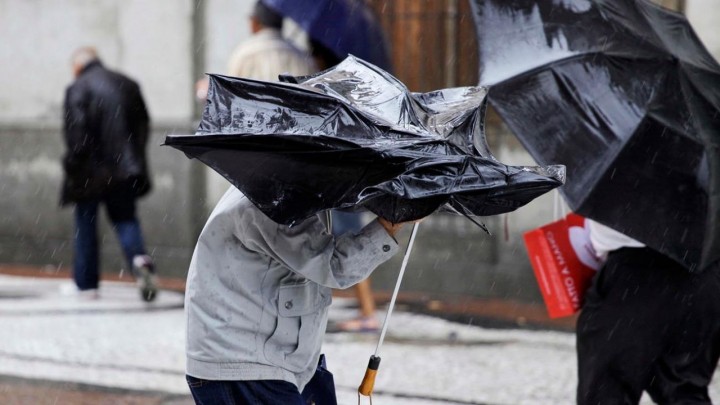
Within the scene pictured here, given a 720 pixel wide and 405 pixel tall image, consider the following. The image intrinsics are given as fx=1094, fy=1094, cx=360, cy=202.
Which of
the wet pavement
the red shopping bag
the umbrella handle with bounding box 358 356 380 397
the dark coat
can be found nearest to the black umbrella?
the red shopping bag

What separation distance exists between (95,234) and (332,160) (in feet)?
20.8

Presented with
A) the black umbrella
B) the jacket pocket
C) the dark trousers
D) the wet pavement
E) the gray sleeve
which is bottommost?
the wet pavement

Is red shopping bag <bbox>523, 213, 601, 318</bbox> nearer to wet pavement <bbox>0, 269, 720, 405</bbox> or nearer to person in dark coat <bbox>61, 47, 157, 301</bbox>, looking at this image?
wet pavement <bbox>0, 269, 720, 405</bbox>

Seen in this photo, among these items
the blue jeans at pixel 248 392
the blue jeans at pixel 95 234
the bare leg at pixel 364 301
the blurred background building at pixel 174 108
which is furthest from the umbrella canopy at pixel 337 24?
the blue jeans at pixel 248 392

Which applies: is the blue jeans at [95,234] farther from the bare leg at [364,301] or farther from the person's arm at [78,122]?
the bare leg at [364,301]

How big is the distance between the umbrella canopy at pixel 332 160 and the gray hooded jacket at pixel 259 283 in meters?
0.19

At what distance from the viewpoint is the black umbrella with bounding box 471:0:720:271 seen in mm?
3826

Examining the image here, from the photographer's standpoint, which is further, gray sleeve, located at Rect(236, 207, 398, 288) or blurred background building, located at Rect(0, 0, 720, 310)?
blurred background building, located at Rect(0, 0, 720, 310)

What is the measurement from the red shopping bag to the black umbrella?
1.48ft

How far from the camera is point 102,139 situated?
8.63 m

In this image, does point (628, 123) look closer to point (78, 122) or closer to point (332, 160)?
point (332, 160)

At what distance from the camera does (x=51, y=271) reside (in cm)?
1029

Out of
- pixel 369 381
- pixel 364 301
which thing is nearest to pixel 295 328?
pixel 369 381

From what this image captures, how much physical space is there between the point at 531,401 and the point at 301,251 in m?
3.17
